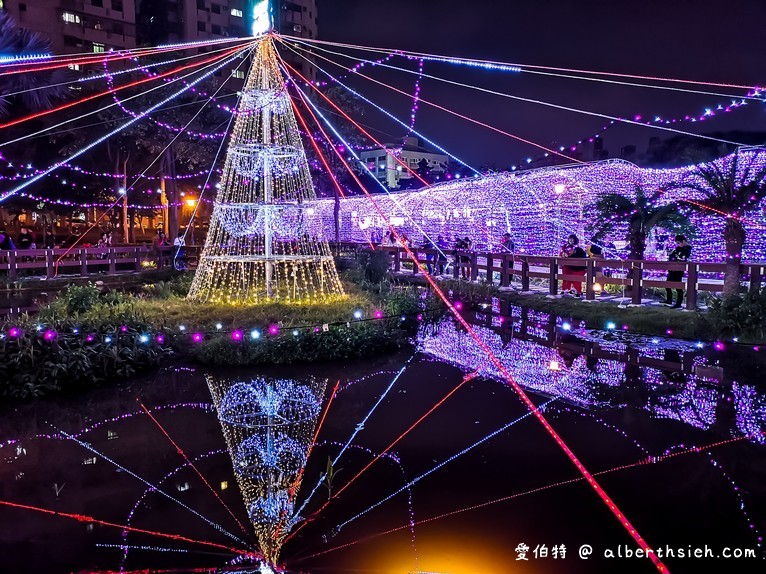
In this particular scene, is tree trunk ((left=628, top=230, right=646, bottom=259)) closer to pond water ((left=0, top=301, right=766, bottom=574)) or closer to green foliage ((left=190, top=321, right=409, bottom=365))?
pond water ((left=0, top=301, right=766, bottom=574))

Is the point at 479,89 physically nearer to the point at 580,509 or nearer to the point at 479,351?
the point at 479,351

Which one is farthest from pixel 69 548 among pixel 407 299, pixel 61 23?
pixel 61 23

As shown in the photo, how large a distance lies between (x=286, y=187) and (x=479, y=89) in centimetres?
605

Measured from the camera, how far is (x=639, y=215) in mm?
14555

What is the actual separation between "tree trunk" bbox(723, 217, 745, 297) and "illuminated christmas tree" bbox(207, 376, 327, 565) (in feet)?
29.9

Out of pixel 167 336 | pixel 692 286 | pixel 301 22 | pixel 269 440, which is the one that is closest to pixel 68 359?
pixel 167 336

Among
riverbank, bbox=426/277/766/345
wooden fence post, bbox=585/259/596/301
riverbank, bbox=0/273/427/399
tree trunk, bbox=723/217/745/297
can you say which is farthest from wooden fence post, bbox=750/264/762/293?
riverbank, bbox=0/273/427/399

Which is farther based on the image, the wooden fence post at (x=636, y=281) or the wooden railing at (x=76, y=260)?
the wooden railing at (x=76, y=260)

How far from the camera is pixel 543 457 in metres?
5.55

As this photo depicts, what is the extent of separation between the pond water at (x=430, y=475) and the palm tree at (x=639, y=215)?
638 cm

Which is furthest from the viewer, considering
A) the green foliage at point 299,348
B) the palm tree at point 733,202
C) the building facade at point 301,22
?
the building facade at point 301,22

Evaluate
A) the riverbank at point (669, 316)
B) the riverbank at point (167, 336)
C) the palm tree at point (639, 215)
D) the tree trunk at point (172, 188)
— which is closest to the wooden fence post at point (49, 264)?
the tree trunk at point (172, 188)

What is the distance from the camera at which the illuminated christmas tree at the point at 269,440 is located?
4.55m

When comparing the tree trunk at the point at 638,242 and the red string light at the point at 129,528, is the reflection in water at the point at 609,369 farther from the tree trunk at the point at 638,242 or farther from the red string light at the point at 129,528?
the red string light at the point at 129,528
